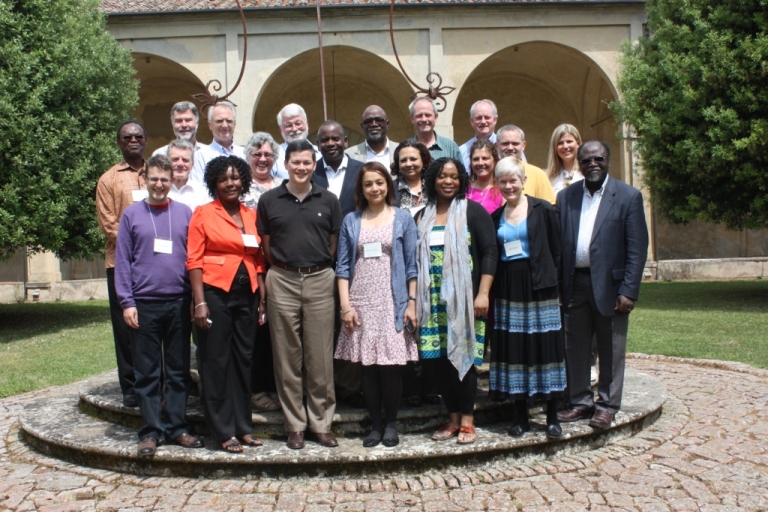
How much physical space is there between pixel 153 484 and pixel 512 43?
1627cm

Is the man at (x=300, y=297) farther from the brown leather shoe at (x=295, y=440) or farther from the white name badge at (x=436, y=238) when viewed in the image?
the white name badge at (x=436, y=238)

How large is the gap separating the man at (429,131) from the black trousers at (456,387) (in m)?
1.84

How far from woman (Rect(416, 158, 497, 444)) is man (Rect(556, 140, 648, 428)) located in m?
0.79

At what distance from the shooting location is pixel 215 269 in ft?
14.9

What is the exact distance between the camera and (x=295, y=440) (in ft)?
14.9

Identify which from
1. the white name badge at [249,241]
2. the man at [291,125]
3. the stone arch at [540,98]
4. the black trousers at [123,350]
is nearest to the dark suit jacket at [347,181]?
the man at [291,125]

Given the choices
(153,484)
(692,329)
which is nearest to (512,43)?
(692,329)

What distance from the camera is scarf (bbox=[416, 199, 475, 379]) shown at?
14.7 feet

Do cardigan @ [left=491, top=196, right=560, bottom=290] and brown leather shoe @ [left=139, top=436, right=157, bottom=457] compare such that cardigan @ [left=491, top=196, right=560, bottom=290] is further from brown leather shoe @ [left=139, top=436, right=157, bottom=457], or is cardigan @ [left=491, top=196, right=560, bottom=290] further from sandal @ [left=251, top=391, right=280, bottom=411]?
brown leather shoe @ [left=139, top=436, right=157, bottom=457]

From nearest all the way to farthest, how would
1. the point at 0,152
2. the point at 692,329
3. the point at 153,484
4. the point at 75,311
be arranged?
1. the point at 153,484
2. the point at 692,329
3. the point at 0,152
4. the point at 75,311

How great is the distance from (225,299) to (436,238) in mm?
1432

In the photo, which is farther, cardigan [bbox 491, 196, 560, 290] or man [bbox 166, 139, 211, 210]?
man [bbox 166, 139, 211, 210]

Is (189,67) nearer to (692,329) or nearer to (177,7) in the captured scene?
(177,7)

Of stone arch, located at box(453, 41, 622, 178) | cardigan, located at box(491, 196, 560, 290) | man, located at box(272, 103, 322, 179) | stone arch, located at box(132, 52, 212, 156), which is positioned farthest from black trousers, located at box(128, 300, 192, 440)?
stone arch, located at box(453, 41, 622, 178)
